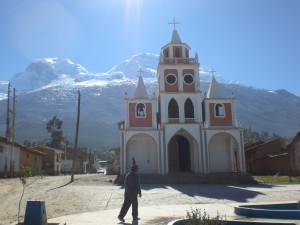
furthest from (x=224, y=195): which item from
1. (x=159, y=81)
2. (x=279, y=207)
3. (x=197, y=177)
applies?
(x=159, y=81)

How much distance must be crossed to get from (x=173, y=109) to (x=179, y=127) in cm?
218

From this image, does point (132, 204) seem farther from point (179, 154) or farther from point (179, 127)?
point (179, 154)

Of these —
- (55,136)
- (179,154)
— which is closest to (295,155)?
(179,154)

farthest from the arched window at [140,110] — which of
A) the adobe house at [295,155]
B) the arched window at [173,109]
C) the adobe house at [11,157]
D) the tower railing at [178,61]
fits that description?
the adobe house at [295,155]


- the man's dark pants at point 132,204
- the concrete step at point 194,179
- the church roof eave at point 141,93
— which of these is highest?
the church roof eave at point 141,93

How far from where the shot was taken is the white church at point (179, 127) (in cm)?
3547

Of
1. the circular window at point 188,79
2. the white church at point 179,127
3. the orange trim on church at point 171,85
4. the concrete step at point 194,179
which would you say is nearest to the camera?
the concrete step at point 194,179

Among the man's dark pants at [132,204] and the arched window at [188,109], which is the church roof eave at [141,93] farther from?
the man's dark pants at [132,204]

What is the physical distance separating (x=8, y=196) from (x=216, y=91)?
23338 mm

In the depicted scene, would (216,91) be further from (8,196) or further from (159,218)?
(159,218)

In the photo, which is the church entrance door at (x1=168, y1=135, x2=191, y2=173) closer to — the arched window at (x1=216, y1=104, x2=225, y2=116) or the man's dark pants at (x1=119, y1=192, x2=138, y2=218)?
A: the arched window at (x1=216, y1=104, x2=225, y2=116)

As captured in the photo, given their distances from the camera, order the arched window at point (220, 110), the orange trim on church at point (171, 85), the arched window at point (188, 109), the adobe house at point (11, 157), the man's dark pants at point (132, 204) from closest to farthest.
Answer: the man's dark pants at point (132, 204) < the arched window at point (188, 109) < the arched window at point (220, 110) < the orange trim on church at point (171, 85) < the adobe house at point (11, 157)

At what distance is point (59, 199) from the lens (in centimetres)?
2002

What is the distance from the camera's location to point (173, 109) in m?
37.3
